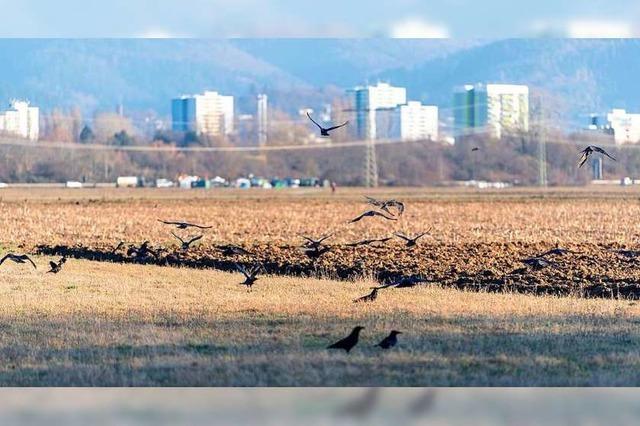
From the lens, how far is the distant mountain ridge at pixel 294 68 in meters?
8.14

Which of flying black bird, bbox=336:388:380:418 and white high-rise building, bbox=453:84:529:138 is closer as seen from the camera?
flying black bird, bbox=336:388:380:418

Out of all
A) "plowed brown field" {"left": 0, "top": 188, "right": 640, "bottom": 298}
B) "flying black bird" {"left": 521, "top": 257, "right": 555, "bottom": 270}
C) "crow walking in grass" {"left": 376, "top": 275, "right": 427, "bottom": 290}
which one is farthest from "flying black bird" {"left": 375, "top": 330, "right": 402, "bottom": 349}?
"flying black bird" {"left": 521, "top": 257, "right": 555, "bottom": 270}

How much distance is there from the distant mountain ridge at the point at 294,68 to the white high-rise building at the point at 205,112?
1.33 ft

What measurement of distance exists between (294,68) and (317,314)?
4.21 metres

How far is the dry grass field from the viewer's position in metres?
8.80

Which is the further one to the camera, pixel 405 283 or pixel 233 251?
pixel 233 251

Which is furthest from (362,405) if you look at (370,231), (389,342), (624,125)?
(370,231)

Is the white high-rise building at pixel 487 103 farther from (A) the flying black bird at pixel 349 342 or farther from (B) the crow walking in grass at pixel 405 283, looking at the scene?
(A) the flying black bird at pixel 349 342

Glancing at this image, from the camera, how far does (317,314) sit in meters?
12.1

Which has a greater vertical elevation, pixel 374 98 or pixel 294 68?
pixel 374 98

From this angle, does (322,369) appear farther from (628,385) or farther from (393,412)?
(628,385)

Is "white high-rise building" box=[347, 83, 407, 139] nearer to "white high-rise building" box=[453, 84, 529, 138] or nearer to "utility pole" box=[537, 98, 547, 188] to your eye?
"white high-rise building" box=[453, 84, 529, 138]

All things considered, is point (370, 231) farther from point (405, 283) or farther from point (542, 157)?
point (405, 283)

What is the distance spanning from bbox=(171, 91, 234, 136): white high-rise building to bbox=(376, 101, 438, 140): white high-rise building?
201 cm
